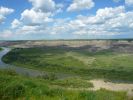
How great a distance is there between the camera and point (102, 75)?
61594 millimetres

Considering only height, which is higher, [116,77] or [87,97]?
[87,97]

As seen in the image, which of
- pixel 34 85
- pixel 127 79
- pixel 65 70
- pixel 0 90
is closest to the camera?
pixel 0 90

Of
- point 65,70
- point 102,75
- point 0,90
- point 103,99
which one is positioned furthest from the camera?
point 65,70

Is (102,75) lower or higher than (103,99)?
lower

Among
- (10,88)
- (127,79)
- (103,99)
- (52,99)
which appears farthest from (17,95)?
(127,79)

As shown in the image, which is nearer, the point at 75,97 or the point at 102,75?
the point at 75,97

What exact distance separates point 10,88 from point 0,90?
0.33 metres

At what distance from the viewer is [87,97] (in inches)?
269

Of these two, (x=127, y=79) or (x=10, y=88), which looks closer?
(x=10, y=88)

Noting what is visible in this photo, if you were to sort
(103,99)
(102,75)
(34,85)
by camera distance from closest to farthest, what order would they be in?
(103,99) < (34,85) < (102,75)

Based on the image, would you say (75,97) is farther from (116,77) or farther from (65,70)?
(65,70)

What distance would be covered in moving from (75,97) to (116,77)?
54.6 m

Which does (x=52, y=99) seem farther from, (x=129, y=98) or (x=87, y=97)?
(x=129, y=98)

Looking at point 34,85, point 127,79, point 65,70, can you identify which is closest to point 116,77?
point 127,79
